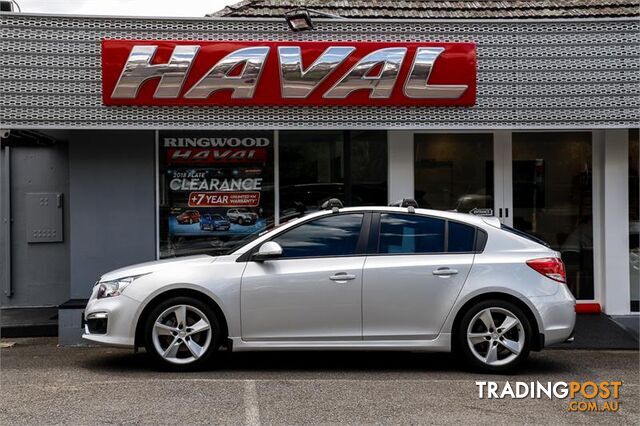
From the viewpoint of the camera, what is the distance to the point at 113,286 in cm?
710

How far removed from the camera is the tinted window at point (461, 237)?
7.13 m

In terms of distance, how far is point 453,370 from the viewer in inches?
284

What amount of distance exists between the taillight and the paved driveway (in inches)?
37.5

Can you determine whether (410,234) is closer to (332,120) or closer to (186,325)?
(186,325)

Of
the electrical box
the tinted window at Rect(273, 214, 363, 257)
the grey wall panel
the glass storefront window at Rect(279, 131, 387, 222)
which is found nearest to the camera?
the tinted window at Rect(273, 214, 363, 257)

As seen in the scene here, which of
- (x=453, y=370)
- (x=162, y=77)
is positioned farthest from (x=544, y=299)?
(x=162, y=77)

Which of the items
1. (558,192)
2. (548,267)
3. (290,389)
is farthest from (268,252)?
(558,192)

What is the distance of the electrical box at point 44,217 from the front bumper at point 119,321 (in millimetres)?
4857

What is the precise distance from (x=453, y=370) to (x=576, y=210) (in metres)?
4.37

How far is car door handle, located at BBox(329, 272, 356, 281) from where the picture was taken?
273 inches

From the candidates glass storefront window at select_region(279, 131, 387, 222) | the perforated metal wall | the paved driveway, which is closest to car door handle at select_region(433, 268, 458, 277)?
the paved driveway

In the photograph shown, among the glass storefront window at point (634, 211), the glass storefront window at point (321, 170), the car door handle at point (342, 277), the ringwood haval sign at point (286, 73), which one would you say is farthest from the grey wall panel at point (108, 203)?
the glass storefront window at point (634, 211)

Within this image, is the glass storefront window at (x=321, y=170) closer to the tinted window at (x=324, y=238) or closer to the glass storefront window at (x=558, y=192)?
the glass storefront window at (x=558, y=192)

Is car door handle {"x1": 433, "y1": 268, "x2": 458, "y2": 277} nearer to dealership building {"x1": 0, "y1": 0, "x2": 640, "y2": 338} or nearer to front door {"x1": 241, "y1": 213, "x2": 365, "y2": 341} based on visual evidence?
front door {"x1": 241, "y1": 213, "x2": 365, "y2": 341}
